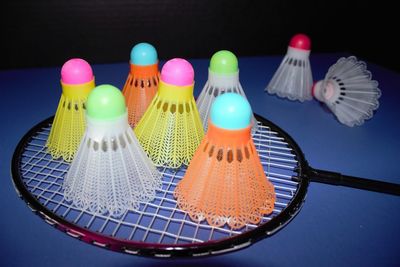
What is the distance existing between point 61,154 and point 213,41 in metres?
1.55

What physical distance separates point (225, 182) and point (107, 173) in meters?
0.30

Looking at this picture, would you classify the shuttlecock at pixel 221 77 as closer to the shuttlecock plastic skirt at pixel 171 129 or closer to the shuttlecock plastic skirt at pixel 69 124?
the shuttlecock plastic skirt at pixel 171 129

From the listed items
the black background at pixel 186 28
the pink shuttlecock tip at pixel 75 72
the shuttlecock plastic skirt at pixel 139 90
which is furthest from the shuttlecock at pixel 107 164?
the black background at pixel 186 28

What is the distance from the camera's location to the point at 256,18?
2342 millimetres

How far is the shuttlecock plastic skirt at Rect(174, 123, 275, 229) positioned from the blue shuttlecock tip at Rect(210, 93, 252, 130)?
3 centimetres

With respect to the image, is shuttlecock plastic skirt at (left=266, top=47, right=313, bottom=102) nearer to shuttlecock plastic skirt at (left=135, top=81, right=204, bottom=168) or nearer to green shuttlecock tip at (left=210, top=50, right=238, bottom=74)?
green shuttlecock tip at (left=210, top=50, right=238, bottom=74)

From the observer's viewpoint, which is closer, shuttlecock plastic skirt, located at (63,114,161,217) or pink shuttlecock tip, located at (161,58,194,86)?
shuttlecock plastic skirt, located at (63,114,161,217)

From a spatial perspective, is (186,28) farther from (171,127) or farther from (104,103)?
(104,103)

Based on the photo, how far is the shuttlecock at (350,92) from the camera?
4.69 ft

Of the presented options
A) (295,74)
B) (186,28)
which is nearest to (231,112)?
(295,74)

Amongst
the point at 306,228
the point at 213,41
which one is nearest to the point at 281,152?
the point at 306,228

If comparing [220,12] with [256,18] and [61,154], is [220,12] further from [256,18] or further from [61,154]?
[61,154]

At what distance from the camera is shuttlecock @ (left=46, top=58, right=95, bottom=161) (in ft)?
3.23

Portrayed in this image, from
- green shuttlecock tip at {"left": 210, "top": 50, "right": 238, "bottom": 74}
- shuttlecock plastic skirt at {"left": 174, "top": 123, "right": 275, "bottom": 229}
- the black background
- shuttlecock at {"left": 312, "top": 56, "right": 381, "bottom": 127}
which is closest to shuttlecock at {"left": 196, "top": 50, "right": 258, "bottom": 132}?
green shuttlecock tip at {"left": 210, "top": 50, "right": 238, "bottom": 74}
